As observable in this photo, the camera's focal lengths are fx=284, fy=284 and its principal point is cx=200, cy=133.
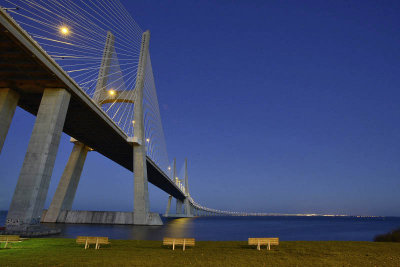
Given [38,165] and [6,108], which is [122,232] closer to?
[38,165]

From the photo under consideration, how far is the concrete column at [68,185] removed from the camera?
3831cm

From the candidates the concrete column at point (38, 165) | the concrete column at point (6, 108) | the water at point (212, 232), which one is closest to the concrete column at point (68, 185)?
the water at point (212, 232)

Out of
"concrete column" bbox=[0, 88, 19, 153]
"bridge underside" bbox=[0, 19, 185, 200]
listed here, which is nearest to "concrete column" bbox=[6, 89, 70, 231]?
"bridge underside" bbox=[0, 19, 185, 200]

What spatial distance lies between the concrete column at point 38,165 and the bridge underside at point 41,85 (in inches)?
59.9

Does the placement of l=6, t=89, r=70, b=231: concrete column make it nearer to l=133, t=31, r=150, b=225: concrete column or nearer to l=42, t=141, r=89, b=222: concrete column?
l=133, t=31, r=150, b=225: concrete column

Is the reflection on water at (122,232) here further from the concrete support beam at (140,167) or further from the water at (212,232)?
the concrete support beam at (140,167)

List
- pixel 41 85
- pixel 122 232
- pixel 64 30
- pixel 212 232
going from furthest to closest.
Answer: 1. pixel 212 232
2. pixel 122 232
3. pixel 41 85
4. pixel 64 30

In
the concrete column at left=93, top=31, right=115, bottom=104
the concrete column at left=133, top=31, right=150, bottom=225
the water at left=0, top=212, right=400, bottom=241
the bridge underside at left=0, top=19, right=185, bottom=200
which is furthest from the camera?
the concrete column at left=93, top=31, right=115, bottom=104

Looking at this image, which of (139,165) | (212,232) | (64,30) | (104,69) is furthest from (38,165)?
(212,232)

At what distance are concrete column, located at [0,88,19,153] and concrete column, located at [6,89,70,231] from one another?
365 cm

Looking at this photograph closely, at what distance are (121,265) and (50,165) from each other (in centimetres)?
1567

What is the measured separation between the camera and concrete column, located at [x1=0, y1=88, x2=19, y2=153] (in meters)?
22.9

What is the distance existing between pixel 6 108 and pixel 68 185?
18.8 m

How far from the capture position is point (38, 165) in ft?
67.3
